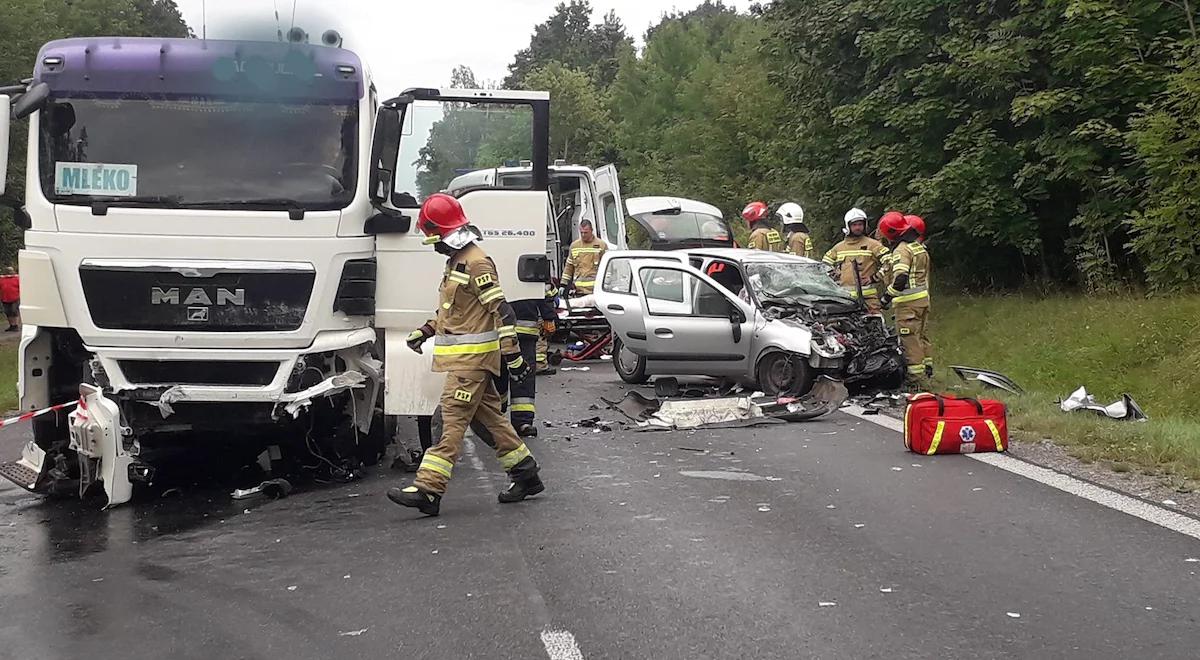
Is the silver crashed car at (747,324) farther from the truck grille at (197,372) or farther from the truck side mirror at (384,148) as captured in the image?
the truck grille at (197,372)

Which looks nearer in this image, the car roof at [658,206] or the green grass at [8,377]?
the green grass at [8,377]

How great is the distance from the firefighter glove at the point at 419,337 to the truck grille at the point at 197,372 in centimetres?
93

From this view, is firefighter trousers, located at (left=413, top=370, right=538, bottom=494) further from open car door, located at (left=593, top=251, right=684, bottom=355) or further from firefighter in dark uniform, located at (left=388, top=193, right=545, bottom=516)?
open car door, located at (left=593, top=251, right=684, bottom=355)

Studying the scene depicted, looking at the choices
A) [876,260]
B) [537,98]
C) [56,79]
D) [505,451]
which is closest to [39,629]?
[505,451]

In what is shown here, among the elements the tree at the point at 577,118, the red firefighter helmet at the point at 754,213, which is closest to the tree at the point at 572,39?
the tree at the point at 577,118

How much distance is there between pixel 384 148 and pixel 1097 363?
8.95 m

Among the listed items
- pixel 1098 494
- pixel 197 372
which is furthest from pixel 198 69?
pixel 1098 494

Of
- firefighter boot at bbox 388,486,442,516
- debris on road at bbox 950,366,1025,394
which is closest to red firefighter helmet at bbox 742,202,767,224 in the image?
debris on road at bbox 950,366,1025,394

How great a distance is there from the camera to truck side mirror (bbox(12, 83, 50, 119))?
23.9ft

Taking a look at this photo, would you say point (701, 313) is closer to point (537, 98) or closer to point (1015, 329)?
point (537, 98)

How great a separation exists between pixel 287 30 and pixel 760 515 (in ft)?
14.6

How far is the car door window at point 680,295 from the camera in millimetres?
12461

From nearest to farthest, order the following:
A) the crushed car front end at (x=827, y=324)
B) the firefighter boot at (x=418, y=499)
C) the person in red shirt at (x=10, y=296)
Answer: the firefighter boot at (x=418, y=499)
the crushed car front end at (x=827, y=324)
the person in red shirt at (x=10, y=296)

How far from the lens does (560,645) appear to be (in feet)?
15.5
